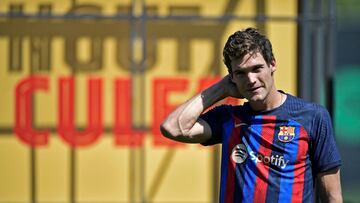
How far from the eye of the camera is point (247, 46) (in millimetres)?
2643

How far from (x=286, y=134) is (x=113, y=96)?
5038 mm

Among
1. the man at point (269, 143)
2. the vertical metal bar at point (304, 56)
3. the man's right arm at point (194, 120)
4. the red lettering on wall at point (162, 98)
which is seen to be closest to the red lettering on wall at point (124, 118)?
the red lettering on wall at point (162, 98)

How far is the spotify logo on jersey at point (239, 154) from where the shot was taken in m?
2.73

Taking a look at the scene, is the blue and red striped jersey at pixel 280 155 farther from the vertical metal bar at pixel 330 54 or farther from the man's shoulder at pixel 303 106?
the vertical metal bar at pixel 330 54

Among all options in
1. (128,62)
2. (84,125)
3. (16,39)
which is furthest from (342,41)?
(16,39)

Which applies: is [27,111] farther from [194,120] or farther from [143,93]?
[194,120]

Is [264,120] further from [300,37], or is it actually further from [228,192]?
[300,37]

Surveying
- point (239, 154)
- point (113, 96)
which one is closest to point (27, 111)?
point (113, 96)

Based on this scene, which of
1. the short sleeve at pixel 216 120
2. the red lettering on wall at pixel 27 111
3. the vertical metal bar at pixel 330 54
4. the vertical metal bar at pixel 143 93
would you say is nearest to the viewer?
the short sleeve at pixel 216 120

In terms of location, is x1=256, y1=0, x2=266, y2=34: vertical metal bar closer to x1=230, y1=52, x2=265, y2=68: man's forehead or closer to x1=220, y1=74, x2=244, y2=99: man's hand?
x1=220, y1=74, x2=244, y2=99: man's hand

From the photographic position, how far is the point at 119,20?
7527mm

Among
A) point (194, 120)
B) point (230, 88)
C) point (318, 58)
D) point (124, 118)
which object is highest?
point (318, 58)

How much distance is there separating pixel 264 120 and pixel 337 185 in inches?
13.4

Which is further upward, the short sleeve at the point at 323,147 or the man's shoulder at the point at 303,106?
the man's shoulder at the point at 303,106
